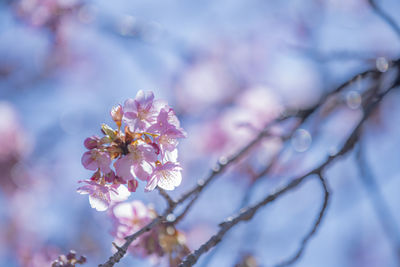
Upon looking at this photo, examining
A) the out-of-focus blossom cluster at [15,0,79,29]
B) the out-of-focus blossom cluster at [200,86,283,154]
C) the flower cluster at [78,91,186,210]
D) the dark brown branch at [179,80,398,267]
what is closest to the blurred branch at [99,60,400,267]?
→ the dark brown branch at [179,80,398,267]

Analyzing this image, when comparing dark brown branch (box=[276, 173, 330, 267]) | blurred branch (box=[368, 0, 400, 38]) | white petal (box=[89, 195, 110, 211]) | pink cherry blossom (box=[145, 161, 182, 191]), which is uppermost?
blurred branch (box=[368, 0, 400, 38])

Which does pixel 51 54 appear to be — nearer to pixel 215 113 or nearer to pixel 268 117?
pixel 215 113

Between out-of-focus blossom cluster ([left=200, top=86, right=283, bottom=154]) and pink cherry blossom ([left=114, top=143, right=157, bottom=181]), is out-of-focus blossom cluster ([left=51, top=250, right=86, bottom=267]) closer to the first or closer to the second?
pink cherry blossom ([left=114, top=143, right=157, bottom=181])

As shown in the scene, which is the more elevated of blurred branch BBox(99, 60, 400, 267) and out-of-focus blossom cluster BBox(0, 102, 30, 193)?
out-of-focus blossom cluster BBox(0, 102, 30, 193)

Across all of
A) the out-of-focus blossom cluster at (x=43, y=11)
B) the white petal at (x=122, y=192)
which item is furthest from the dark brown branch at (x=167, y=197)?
the out-of-focus blossom cluster at (x=43, y=11)

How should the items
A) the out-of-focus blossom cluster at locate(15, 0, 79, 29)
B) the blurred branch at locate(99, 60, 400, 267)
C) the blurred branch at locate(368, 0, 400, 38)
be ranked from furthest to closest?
1. the out-of-focus blossom cluster at locate(15, 0, 79, 29)
2. the blurred branch at locate(368, 0, 400, 38)
3. the blurred branch at locate(99, 60, 400, 267)

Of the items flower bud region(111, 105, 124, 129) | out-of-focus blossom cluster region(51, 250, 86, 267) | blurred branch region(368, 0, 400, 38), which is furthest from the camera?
blurred branch region(368, 0, 400, 38)

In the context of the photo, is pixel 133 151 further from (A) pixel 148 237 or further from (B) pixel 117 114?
(A) pixel 148 237

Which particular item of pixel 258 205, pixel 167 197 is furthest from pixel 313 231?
pixel 167 197

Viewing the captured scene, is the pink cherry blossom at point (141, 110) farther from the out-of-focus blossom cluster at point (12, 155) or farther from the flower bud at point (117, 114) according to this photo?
the out-of-focus blossom cluster at point (12, 155)
